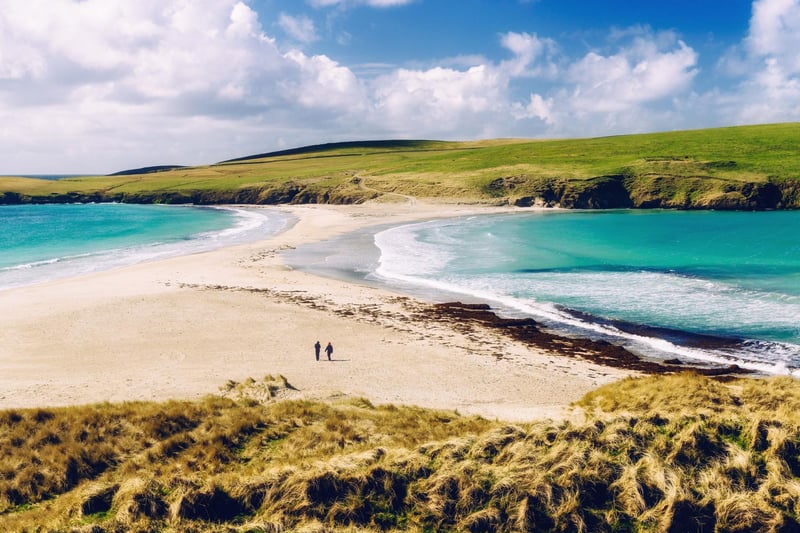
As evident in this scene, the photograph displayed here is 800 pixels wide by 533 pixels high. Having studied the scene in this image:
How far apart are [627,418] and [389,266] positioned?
34.9 metres

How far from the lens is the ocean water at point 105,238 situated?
167ft

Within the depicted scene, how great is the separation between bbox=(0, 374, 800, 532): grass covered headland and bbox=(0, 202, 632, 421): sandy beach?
14.4 feet

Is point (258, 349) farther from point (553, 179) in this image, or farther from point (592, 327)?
point (553, 179)

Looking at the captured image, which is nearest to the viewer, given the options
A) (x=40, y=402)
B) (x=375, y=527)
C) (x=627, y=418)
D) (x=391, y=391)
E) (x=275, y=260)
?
(x=375, y=527)

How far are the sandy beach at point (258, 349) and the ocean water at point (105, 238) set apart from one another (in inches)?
438

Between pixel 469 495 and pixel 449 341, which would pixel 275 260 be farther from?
pixel 469 495

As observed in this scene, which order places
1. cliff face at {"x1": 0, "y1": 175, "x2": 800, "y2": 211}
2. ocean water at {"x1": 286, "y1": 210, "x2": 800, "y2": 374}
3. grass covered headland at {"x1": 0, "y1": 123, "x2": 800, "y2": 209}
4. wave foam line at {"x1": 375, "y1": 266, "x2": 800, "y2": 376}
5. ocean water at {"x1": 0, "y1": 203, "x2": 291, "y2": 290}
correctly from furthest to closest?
grass covered headland at {"x1": 0, "y1": 123, "x2": 800, "y2": 209} → cliff face at {"x1": 0, "y1": 175, "x2": 800, "y2": 211} → ocean water at {"x1": 0, "y1": 203, "x2": 291, "y2": 290} → ocean water at {"x1": 286, "y1": 210, "x2": 800, "y2": 374} → wave foam line at {"x1": 375, "y1": 266, "x2": 800, "y2": 376}

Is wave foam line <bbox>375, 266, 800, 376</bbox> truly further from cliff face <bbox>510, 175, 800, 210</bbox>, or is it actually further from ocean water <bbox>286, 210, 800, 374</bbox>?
cliff face <bbox>510, 175, 800, 210</bbox>

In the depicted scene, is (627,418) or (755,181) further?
(755,181)

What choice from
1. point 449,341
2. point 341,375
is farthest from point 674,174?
point 341,375

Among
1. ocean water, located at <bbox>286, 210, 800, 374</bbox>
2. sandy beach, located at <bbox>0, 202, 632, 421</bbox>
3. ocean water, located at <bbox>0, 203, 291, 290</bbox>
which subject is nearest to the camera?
sandy beach, located at <bbox>0, 202, 632, 421</bbox>

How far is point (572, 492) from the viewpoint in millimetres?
10586

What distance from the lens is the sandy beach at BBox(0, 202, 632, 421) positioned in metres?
19.9

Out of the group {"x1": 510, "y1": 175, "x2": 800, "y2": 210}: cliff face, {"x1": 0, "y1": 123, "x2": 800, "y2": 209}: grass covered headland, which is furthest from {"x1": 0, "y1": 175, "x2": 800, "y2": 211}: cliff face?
{"x1": 0, "y1": 123, "x2": 800, "y2": 209}: grass covered headland
